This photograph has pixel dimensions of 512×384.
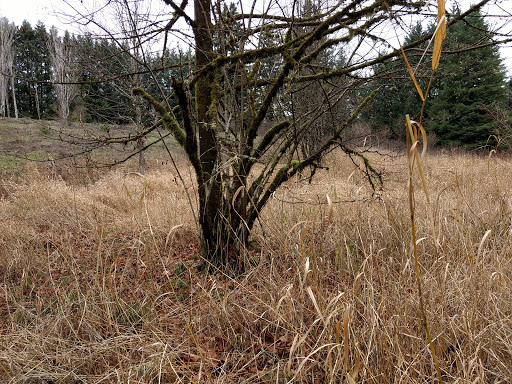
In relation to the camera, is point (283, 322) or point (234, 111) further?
point (234, 111)

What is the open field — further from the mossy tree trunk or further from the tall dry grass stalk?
the mossy tree trunk

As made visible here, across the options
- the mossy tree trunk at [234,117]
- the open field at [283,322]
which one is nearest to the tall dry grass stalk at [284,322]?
the open field at [283,322]

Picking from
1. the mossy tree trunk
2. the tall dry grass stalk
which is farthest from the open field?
the mossy tree trunk

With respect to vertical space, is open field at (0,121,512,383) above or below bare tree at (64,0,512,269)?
below

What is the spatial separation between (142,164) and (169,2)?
7.83m

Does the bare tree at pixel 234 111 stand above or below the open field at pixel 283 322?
above

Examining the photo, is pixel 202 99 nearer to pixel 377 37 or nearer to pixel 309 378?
pixel 377 37

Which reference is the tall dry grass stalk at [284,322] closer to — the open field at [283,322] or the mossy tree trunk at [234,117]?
the open field at [283,322]

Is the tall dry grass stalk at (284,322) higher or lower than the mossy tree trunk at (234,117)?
lower

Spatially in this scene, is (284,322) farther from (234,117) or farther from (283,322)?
(234,117)

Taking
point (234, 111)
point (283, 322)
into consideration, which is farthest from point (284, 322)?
point (234, 111)

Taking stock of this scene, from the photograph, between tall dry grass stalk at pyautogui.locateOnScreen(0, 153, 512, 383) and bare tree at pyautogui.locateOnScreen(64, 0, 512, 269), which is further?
bare tree at pyautogui.locateOnScreen(64, 0, 512, 269)

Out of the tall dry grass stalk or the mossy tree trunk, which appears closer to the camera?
the tall dry grass stalk

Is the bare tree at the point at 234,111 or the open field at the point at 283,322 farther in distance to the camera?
the bare tree at the point at 234,111
